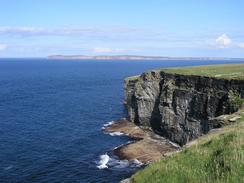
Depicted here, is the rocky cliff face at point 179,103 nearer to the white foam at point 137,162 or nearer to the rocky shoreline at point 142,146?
the rocky shoreline at point 142,146

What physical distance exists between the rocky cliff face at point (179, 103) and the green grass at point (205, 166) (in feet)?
123

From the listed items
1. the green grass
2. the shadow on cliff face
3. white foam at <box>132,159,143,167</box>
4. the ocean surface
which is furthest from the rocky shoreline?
the green grass

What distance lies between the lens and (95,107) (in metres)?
119

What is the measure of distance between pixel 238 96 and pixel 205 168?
48261 mm

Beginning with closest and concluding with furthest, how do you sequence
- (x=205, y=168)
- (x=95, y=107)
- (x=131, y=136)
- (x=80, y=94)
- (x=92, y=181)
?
(x=205, y=168) < (x=92, y=181) < (x=131, y=136) < (x=95, y=107) < (x=80, y=94)

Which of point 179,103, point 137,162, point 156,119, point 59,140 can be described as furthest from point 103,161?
point 156,119

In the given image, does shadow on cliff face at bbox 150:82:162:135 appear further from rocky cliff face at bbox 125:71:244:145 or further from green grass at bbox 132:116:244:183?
green grass at bbox 132:116:244:183

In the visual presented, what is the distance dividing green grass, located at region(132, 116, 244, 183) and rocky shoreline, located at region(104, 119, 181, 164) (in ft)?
135

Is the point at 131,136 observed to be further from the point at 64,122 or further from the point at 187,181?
the point at 187,181

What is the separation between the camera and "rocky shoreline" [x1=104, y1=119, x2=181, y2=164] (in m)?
66.7

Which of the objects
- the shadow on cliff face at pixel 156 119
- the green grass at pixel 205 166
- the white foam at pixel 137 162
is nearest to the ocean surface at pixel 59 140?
the white foam at pixel 137 162

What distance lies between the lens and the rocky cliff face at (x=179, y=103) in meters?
65.1

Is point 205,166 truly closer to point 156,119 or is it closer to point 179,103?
point 179,103

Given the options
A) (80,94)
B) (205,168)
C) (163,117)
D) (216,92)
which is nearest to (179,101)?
(163,117)
